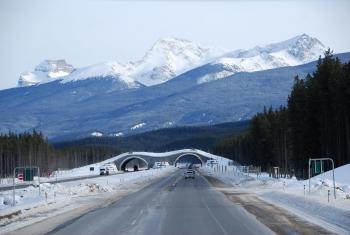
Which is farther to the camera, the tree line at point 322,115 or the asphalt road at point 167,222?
the tree line at point 322,115

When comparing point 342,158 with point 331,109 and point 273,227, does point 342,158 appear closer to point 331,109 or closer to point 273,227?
point 331,109

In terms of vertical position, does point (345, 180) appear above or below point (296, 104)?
below

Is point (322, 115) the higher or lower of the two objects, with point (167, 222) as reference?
higher

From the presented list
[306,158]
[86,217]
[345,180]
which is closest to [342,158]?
[306,158]

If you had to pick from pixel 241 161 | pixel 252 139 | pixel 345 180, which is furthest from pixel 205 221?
pixel 241 161

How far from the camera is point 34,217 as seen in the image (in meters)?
32.7

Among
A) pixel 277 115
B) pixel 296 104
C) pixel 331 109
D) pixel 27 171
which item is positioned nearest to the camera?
pixel 27 171

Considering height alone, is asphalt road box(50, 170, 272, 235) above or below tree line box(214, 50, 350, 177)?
below

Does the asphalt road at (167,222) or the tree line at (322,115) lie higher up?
the tree line at (322,115)

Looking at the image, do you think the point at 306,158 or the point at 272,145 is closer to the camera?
the point at 306,158

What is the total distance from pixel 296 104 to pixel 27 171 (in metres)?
49.7

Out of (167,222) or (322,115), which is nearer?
(167,222)

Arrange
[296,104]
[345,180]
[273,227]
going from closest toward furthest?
[273,227] → [345,180] → [296,104]

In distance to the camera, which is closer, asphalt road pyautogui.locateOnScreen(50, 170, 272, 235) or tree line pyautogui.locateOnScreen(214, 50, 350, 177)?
asphalt road pyautogui.locateOnScreen(50, 170, 272, 235)
